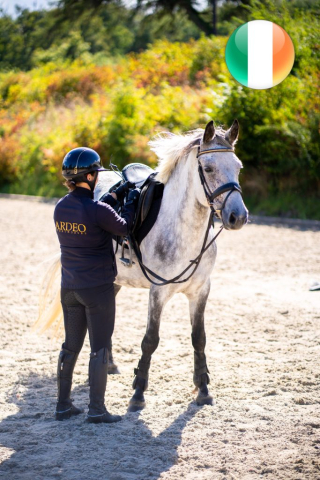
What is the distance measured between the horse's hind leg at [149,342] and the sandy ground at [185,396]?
0.42 feet

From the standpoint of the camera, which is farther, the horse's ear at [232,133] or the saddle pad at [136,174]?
the saddle pad at [136,174]

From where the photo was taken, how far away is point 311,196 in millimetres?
14992

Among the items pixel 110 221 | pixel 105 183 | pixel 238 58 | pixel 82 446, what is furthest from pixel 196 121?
pixel 82 446

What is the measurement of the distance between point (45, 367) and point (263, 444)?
2297mm

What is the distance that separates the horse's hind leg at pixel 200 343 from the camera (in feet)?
14.9

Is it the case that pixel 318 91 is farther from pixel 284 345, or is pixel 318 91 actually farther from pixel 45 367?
pixel 45 367

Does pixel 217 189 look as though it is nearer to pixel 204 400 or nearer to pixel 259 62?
pixel 204 400

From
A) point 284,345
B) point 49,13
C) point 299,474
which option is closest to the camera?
point 299,474

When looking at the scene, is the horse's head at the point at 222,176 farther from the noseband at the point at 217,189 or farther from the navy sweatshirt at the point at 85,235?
the navy sweatshirt at the point at 85,235

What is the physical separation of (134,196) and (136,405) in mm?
1599

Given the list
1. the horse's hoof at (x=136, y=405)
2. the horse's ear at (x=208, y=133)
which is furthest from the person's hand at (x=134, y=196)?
the horse's hoof at (x=136, y=405)

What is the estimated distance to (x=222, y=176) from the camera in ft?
13.0

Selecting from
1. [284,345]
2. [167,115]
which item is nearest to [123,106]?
[167,115]

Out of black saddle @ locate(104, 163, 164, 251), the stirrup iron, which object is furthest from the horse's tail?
black saddle @ locate(104, 163, 164, 251)
